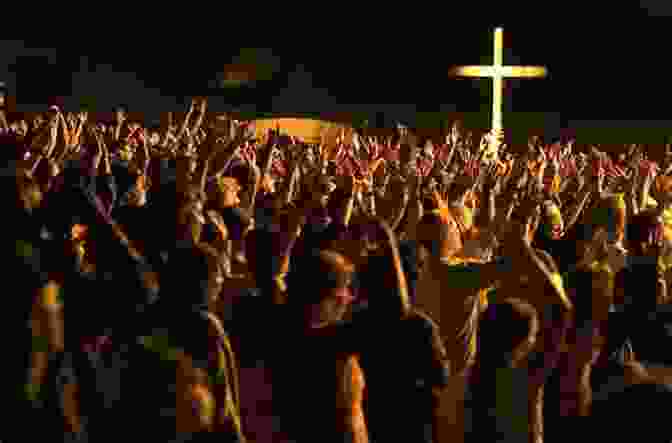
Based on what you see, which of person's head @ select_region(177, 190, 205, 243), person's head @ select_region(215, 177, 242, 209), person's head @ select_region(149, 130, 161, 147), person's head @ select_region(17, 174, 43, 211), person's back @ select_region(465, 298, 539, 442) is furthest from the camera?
person's head @ select_region(149, 130, 161, 147)

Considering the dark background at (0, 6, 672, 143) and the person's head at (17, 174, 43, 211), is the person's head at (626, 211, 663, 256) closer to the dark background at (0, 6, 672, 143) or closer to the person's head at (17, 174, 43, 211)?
the person's head at (17, 174, 43, 211)

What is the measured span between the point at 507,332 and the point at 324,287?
1.98ft

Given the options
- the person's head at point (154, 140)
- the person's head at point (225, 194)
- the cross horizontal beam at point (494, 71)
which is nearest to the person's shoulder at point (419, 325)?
the person's head at point (225, 194)

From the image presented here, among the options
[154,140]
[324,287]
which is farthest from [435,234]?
[154,140]

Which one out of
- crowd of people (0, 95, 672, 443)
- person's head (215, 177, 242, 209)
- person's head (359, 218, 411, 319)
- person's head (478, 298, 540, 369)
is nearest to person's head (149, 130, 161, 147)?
person's head (215, 177, 242, 209)

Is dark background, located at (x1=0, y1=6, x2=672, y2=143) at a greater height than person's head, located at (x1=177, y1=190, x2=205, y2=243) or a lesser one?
greater

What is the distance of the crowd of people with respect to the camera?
3.39m

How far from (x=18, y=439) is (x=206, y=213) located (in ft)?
5.22

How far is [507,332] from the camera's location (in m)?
3.51

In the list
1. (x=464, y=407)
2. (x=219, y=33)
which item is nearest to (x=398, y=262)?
(x=464, y=407)

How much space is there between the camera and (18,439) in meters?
4.08

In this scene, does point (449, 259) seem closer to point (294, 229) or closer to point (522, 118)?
point (294, 229)

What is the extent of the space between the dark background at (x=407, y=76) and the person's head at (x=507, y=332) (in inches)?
643

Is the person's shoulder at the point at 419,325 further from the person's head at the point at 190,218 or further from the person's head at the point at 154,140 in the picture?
the person's head at the point at 154,140
